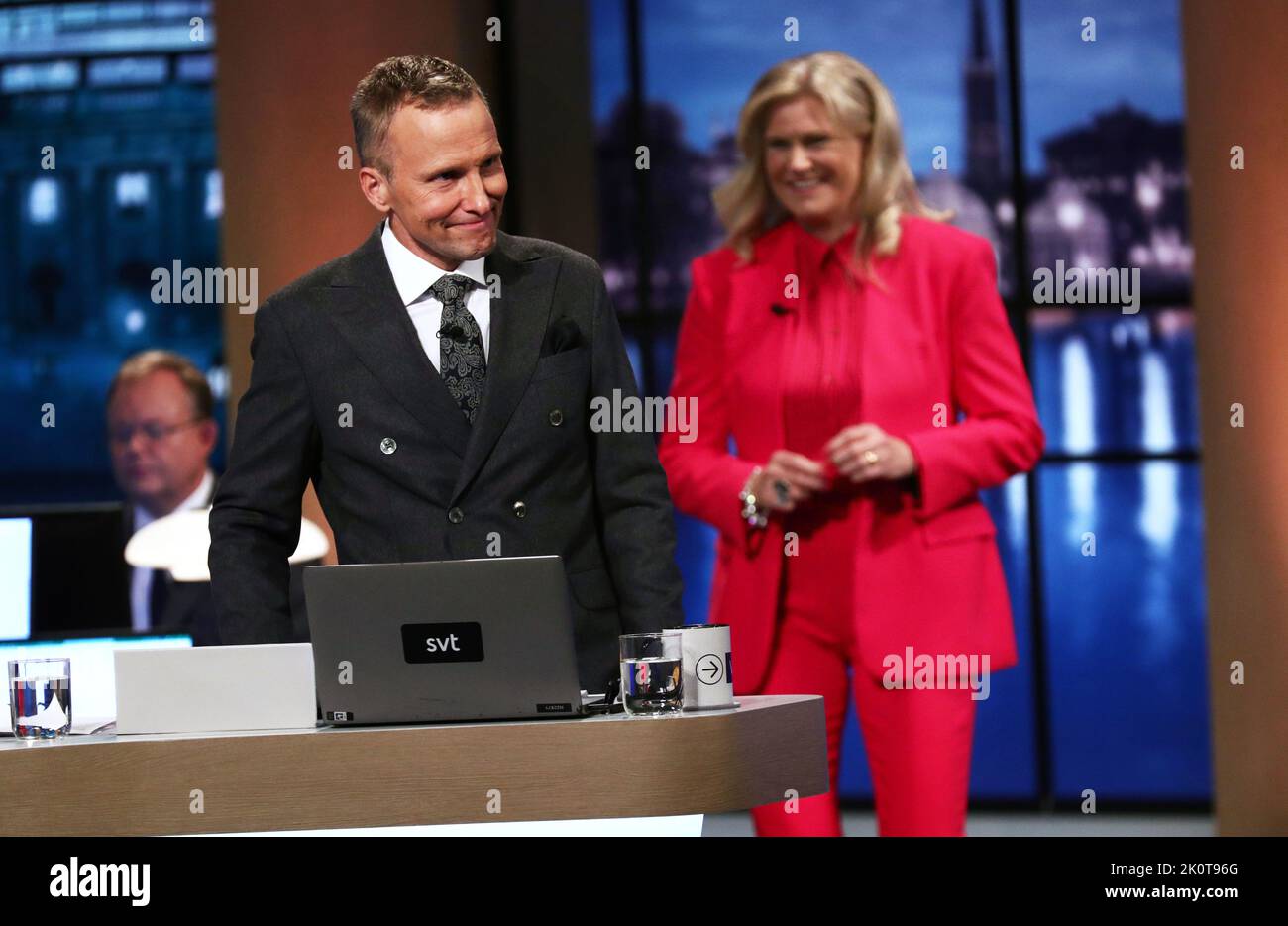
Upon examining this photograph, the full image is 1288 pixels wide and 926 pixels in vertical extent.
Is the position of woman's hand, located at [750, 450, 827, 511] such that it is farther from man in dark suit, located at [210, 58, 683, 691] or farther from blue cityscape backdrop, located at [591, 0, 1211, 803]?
blue cityscape backdrop, located at [591, 0, 1211, 803]

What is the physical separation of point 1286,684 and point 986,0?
2.47m

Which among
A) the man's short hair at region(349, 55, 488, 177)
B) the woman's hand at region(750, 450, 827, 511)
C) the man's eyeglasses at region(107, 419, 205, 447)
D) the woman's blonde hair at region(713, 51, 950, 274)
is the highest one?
the woman's blonde hair at region(713, 51, 950, 274)

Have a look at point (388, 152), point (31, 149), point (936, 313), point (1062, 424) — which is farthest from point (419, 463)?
point (31, 149)

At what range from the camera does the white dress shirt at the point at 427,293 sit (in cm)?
269

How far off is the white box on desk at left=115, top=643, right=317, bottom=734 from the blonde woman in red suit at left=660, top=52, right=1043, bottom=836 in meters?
1.76

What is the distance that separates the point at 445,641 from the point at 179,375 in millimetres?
3521

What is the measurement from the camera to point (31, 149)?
10523 mm

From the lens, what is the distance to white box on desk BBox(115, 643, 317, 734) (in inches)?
77.6

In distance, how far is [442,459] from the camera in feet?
8.53

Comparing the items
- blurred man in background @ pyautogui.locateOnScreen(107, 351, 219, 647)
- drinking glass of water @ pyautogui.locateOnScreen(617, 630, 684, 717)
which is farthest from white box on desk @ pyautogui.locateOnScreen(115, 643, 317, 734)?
blurred man in background @ pyautogui.locateOnScreen(107, 351, 219, 647)

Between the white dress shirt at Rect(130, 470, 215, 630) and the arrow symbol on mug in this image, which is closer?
the arrow symbol on mug

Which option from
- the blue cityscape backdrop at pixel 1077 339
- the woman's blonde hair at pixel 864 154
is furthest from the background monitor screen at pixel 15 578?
the blue cityscape backdrop at pixel 1077 339

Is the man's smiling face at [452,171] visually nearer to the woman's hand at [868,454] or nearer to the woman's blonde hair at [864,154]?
the woman's hand at [868,454]

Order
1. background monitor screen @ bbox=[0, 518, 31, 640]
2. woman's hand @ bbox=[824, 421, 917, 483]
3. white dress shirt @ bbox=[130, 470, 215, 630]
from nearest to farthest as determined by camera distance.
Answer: background monitor screen @ bbox=[0, 518, 31, 640], woman's hand @ bbox=[824, 421, 917, 483], white dress shirt @ bbox=[130, 470, 215, 630]
